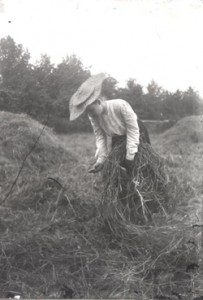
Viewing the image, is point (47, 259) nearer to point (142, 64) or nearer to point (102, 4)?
point (142, 64)

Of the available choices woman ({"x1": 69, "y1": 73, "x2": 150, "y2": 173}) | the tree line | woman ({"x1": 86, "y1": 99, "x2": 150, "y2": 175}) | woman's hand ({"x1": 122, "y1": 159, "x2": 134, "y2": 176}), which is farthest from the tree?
woman's hand ({"x1": 122, "y1": 159, "x2": 134, "y2": 176})

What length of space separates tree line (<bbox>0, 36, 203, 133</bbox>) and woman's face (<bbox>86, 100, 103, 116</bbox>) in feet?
0.66

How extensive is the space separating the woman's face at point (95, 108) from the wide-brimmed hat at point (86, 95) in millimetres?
44

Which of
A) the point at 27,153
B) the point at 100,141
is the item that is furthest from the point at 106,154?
the point at 27,153

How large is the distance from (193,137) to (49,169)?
114 centimetres

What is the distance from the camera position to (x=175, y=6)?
2.35 metres

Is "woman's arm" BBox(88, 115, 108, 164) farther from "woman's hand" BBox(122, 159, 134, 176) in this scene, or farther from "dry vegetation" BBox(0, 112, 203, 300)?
"dry vegetation" BBox(0, 112, 203, 300)

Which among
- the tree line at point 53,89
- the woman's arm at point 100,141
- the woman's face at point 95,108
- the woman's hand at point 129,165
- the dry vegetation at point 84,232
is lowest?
the dry vegetation at point 84,232

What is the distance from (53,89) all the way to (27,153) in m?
0.67

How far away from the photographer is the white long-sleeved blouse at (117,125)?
2.41 m

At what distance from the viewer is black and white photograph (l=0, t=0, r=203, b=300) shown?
2.16 metres

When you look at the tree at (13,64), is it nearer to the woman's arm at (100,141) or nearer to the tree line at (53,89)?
the tree line at (53,89)

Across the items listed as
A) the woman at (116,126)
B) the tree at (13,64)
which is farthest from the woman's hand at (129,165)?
the tree at (13,64)

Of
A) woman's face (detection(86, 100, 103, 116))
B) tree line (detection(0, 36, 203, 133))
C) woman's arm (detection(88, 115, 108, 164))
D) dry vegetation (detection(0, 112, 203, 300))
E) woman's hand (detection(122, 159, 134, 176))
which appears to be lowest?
dry vegetation (detection(0, 112, 203, 300))
